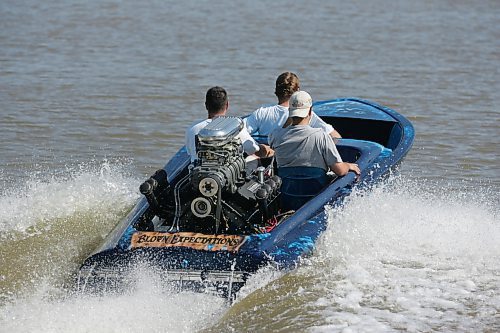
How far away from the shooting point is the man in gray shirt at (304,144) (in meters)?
7.81

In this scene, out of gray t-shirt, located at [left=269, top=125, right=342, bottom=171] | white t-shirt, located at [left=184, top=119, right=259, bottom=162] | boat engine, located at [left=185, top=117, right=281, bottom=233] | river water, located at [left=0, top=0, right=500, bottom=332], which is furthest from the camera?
white t-shirt, located at [left=184, top=119, right=259, bottom=162]

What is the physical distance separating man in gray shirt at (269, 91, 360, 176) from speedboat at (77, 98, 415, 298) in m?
0.12

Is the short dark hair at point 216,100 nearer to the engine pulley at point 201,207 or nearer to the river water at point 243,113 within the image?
the engine pulley at point 201,207

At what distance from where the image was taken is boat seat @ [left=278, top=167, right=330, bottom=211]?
7.97m

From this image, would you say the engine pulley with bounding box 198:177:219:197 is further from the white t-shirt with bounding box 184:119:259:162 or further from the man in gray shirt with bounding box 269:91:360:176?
the man in gray shirt with bounding box 269:91:360:176

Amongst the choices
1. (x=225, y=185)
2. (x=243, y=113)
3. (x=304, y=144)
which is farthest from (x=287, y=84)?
(x=243, y=113)

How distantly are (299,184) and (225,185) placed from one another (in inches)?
40.6

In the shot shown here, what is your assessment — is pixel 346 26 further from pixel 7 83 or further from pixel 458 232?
pixel 458 232

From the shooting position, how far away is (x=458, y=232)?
837 centimetres

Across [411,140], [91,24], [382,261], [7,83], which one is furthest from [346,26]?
[382,261]

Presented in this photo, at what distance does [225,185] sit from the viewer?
7.18 meters

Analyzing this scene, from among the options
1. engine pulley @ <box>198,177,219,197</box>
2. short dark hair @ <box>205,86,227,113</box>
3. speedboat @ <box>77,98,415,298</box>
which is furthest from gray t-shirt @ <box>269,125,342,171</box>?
engine pulley @ <box>198,177,219,197</box>

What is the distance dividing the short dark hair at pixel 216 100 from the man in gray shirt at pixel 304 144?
53 centimetres

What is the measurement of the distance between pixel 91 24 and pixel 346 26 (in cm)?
577
